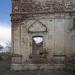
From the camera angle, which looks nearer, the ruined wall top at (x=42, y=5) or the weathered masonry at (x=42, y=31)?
the weathered masonry at (x=42, y=31)

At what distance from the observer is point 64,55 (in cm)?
2302

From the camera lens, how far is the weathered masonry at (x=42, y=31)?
2316 cm

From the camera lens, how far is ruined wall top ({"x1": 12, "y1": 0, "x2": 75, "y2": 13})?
23391 mm

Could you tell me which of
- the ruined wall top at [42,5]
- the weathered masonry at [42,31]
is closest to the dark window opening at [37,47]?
the weathered masonry at [42,31]

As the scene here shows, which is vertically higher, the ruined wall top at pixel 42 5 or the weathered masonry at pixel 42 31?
the ruined wall top at pixel 42 5

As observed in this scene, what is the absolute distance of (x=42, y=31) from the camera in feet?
76.8

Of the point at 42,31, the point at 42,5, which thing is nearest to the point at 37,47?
the point at 42,31

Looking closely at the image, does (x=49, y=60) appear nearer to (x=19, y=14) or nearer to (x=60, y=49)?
(x=60, y=49)

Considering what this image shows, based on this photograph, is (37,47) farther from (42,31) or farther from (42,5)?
(42,5)

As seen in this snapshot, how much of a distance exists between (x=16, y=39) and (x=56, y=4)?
14.3 ft

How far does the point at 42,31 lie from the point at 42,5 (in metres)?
2.17

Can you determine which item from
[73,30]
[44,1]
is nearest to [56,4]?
[44,1]

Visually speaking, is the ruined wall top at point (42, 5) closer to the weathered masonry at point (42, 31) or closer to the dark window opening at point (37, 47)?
the weathered masonry at point (42, 31)

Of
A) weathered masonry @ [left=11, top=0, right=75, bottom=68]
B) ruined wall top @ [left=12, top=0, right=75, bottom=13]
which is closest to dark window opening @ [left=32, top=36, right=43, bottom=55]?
weathered masonry @ [left=11, top=0, right=75, bottom=68]
